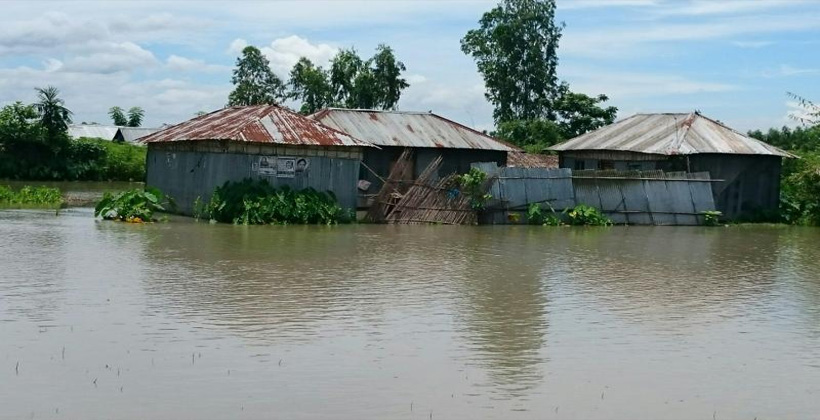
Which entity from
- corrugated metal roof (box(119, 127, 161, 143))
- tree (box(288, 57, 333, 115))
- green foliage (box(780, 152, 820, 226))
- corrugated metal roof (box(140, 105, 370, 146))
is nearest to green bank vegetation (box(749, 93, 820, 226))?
green foliage (box(780, 152, 820, 226))

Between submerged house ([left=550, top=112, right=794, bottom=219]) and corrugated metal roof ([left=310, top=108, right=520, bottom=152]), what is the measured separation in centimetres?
338

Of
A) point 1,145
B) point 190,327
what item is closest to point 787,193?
point 190,327

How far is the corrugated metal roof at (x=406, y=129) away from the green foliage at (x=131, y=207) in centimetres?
847

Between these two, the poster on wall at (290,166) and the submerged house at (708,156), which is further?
the submerged house at (708,156)

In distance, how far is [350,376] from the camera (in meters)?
8.70

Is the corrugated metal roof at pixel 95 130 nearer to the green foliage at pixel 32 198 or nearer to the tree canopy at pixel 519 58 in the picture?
the tree canopy at pixel 519 58

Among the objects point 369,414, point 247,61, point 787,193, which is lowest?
point 369,414

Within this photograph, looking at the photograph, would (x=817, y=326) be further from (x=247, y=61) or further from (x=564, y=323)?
(x=247, y=61)

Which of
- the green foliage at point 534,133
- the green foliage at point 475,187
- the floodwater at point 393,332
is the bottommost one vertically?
the floodwater at point 393,332

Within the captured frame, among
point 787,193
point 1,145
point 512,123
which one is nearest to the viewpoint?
point 787,193

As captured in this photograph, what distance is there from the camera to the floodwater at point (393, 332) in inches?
315

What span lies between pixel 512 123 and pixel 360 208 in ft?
67.6

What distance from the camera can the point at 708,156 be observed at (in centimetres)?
2853

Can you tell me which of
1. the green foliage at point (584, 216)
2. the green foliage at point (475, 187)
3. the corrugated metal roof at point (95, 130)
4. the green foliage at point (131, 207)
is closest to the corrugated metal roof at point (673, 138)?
the green foliage at point (584, 216)
